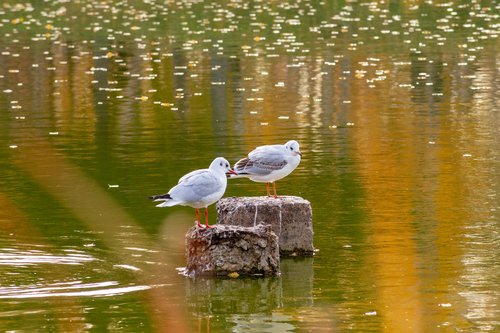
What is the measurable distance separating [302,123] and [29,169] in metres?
6.44

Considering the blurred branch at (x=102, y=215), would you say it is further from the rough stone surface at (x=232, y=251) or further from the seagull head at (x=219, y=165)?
the seagull head at (x=219, y=165)

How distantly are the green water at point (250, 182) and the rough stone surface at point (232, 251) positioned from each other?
18 centimetres

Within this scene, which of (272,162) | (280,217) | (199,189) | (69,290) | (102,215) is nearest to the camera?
(69,290)

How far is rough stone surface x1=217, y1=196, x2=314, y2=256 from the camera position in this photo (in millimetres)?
16438

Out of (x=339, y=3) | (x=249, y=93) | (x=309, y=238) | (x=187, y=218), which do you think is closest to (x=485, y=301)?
(x=309, y=238)

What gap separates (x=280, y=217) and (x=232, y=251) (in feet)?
4.25

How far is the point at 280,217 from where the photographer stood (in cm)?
1652

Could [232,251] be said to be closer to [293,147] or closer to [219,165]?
[219,165]

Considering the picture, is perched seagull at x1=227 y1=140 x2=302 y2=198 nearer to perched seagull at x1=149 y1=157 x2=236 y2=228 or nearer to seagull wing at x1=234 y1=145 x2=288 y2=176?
seagull wing at x1=234 y1=145 x2=288 y2=176

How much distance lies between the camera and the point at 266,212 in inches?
648

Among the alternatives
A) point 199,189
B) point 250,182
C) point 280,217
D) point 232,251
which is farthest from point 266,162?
point 250,182

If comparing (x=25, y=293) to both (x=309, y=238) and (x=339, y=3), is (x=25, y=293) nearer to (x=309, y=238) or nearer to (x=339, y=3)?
(x=309, y=238)

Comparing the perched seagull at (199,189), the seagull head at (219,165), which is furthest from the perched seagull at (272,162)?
the perched seagull at (199,189)

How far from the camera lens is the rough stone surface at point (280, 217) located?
16.4 m
